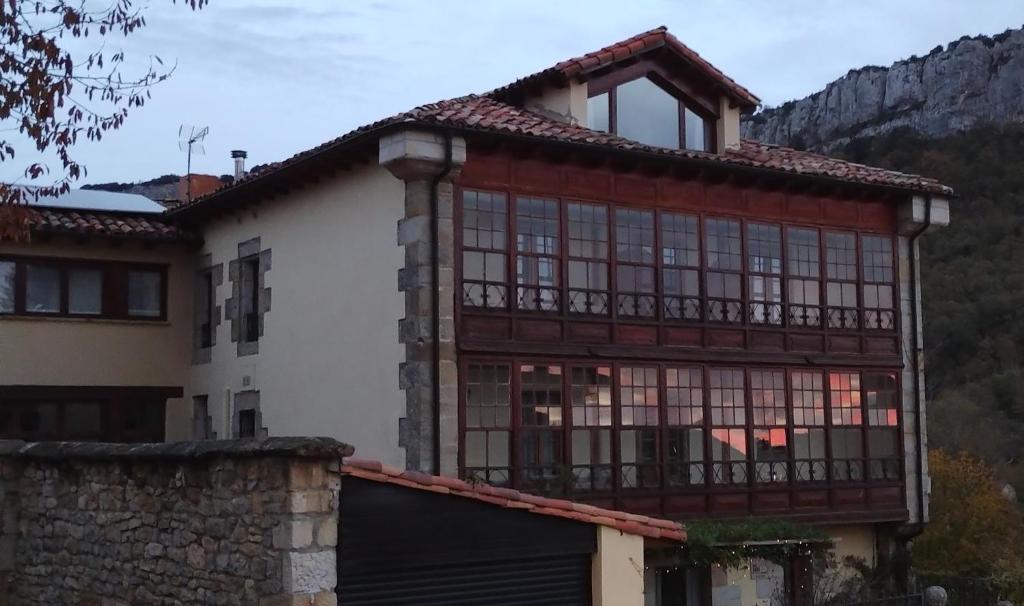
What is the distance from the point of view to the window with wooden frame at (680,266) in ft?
54.2

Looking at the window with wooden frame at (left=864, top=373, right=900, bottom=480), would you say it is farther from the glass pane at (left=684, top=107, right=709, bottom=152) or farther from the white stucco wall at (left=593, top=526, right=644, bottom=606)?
the white stucco wall at (left=593, top=526, right=644, bottom=606)

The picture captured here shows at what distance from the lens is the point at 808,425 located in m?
17.7

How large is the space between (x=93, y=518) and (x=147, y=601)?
1.19 m

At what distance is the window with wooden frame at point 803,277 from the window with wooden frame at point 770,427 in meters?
0.95

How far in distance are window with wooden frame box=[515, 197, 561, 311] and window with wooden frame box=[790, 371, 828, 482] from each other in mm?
4356

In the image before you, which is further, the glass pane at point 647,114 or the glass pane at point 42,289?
the glass pane at point 42,289

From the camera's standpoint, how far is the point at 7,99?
28.8ft

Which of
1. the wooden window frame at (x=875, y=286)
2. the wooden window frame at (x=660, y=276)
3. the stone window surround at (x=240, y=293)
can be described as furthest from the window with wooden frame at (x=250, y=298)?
the wooden window frame at (x=875, y=286)

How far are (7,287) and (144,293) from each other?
6.95 feet

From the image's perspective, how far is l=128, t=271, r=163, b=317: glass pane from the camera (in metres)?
19.4

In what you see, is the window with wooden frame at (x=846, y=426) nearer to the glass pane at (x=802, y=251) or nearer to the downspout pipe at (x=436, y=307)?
the glass pane at (x=802, y=251)

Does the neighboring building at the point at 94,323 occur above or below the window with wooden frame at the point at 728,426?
above

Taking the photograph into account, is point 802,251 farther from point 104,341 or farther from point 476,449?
point 104,341

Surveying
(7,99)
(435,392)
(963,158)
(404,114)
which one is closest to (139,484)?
(7,99)
